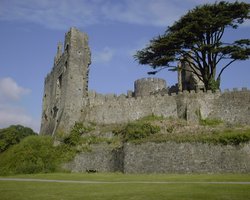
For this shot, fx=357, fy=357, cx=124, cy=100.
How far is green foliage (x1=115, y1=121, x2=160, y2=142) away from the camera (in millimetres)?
27500

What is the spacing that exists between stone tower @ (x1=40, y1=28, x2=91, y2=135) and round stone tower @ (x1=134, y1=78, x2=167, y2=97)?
936 cm

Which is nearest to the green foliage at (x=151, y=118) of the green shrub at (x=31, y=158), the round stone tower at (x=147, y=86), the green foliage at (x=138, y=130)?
the green foliage at (x=138, y=130)

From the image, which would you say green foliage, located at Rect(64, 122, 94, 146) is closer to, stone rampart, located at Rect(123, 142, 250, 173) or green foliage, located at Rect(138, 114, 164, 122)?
green foliage, located at Rect(138, 114, 164, 122)

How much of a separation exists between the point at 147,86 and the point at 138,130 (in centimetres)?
1664

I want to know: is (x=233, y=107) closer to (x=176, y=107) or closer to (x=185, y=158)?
(x=176, y=107)

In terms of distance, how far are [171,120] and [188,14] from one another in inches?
379

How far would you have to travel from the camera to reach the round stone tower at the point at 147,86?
43.4m

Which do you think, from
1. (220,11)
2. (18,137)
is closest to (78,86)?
(220,11)

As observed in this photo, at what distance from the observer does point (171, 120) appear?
30.1 metres

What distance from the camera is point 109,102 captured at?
3391cm

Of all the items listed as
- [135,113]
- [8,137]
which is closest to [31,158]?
Answer: [135,113]

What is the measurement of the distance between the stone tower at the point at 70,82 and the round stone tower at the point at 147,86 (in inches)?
368

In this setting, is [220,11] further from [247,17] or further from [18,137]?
[18,137]

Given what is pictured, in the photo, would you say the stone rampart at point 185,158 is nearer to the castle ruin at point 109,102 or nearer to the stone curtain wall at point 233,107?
the castle ruin at point 109,102
